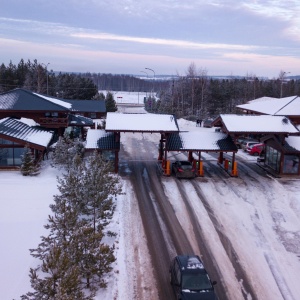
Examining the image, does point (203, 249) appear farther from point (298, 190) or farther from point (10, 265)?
point (298, 190)

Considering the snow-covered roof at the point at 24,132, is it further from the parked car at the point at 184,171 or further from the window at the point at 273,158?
the window at the point at 273,158

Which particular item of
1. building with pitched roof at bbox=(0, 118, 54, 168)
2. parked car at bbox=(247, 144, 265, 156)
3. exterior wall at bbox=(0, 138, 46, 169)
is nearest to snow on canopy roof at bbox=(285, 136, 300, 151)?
parked car at bbox=(247, 144, 265, 156)

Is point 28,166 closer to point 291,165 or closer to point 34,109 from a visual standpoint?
point 34,109

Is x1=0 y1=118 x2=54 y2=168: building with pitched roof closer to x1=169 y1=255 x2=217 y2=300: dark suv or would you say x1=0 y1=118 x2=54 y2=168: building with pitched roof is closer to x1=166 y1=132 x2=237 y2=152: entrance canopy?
x1=166 y1=132 x2=237 y2=152: entrance canopy

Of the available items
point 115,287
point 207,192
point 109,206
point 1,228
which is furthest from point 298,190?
point 1,228

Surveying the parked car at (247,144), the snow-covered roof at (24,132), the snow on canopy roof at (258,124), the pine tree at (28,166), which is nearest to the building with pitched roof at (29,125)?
the snow-covered roof at (24,132)

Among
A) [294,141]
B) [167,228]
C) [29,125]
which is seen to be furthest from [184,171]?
[29,125]
